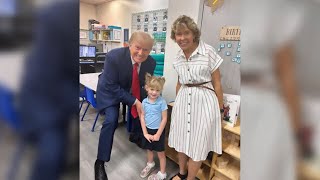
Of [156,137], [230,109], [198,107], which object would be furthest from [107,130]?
[230,109]

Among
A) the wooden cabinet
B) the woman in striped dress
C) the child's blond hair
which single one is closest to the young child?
the child's blond hair

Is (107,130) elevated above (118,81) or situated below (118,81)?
below

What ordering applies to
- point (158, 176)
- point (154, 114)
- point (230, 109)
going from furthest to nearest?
1. point (158, 176)
2. point (154, 114)
3. point (230, 109)

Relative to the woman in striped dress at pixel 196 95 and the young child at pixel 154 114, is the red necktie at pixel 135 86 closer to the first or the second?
the young child at pixel 154 114

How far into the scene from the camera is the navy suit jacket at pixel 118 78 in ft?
4.02

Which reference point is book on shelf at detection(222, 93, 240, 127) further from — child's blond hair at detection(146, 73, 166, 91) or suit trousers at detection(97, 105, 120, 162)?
suit trousers at detection(97, 105, 120, 162)

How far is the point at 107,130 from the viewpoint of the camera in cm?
138

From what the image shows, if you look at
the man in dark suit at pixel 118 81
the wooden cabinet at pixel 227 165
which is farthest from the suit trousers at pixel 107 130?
the wooden cabinet at pixel 227 165

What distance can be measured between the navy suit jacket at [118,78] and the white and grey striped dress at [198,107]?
284mm

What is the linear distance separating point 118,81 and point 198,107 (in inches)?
20.5

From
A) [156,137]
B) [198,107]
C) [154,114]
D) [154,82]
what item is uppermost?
[154,82]

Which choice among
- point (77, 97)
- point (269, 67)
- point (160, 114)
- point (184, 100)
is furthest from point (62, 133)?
point (160, 114)

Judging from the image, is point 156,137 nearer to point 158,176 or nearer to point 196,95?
point 158,176

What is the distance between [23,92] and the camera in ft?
0.43
